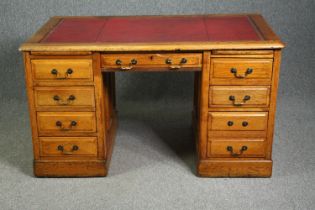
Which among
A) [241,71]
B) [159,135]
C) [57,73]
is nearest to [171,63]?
[241,71]

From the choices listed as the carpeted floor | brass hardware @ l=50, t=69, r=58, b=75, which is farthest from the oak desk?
the carpeted floor

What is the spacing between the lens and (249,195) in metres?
3.11

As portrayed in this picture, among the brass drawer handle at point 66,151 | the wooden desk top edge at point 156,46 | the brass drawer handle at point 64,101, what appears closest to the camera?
the wooden desk top edge at point 156,46

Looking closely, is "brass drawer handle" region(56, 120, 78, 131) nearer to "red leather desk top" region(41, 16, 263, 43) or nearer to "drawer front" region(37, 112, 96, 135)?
"drawer front" region(37, 112, 96, 135)

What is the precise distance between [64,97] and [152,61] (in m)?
0.49

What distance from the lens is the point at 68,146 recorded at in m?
3.26

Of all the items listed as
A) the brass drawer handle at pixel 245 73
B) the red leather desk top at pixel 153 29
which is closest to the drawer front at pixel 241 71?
the brass drawer handle at pixel 245 73

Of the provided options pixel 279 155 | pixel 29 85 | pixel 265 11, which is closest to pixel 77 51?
pixel 29 85

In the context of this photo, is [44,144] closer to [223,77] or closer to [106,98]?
[106,98]

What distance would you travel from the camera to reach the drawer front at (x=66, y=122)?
10.5 feet

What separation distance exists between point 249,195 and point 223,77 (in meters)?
0.60

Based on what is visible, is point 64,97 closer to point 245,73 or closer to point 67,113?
point 67,113

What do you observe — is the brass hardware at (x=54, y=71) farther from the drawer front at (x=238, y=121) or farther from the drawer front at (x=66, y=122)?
the drawer front at (x=238, y=121)

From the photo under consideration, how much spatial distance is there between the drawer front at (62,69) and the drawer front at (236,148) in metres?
0.74
